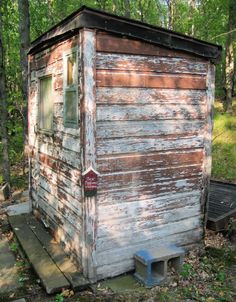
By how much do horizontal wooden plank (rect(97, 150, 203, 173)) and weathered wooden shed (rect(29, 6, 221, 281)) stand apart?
0.05ft

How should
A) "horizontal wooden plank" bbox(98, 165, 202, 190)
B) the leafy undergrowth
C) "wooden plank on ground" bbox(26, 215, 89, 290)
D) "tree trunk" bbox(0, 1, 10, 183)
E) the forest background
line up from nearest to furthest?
the leafy undergrowth → "wooden plank on ground" bbox(26, 215, 89, 290) → "horizontal wooden plank" bbox(98, 165, 202, 190) → "tree trunk" bbox(0, 1, 10, 183) → the forest background

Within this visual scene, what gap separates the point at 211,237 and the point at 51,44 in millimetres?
4372

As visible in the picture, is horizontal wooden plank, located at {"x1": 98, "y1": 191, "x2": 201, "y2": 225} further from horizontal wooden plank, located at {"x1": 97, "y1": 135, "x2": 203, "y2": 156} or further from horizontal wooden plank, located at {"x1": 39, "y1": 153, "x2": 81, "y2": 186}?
horizontal wooden plank, located at {"x1": 97, "y1": 135, "x2": 203, "y2": 156}

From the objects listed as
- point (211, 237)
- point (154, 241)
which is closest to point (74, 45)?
point (154, 241)

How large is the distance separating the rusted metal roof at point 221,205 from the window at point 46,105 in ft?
11.2

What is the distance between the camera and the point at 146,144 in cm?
522

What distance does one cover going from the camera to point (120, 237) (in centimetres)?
512

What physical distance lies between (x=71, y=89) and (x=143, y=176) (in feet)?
5.38

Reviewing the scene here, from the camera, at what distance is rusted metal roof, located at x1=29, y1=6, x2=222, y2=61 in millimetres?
4422

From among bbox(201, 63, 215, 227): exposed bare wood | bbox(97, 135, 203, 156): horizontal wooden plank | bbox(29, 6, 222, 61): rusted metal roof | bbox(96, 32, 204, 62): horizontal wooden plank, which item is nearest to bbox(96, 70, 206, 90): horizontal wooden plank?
bbox(201, 63, 215, 227): exposed bare wood

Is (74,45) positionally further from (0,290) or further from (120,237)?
(0,290)

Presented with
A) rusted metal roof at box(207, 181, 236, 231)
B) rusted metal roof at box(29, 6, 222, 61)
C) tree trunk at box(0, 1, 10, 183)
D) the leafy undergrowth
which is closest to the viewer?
rusted metal roof at box(29, 6, 222, 61)

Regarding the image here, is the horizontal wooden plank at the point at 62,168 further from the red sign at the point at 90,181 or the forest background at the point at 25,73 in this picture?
the forest background at the point at 25,73

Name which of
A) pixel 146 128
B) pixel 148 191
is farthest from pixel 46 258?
pixel 146 128
